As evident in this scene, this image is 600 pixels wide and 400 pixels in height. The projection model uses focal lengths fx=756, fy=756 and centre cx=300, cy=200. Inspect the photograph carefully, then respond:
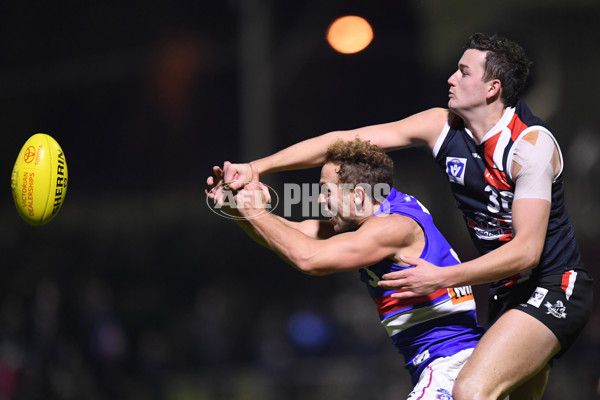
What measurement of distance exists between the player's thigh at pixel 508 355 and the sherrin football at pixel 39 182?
243cm

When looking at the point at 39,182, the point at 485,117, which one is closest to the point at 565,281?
the point at 485,117

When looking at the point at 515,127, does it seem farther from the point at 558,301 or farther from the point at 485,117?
the point at 558,301

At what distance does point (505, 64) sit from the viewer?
3645 millimetres

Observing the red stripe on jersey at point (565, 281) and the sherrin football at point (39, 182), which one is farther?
the sherrin football at point (39, 182)

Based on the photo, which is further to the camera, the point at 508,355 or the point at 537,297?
the point at 537,297

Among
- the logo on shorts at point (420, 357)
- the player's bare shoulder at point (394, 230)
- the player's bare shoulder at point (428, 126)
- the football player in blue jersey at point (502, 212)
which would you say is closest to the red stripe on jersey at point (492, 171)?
the football player in blue jersey at point (502, 212)

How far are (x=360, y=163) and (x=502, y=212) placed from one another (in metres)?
0.72

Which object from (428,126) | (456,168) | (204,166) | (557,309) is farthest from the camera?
(204,166)

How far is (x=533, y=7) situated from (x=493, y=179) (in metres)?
10.6

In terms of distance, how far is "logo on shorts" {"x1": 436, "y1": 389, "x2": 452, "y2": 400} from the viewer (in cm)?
332

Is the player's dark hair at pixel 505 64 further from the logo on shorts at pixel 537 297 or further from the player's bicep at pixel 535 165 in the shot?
the logo on shorts at pixel 537 297

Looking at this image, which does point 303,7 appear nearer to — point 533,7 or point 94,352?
point 533,7

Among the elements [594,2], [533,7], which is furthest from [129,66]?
[594,2]

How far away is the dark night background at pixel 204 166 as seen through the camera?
33.0 ft
